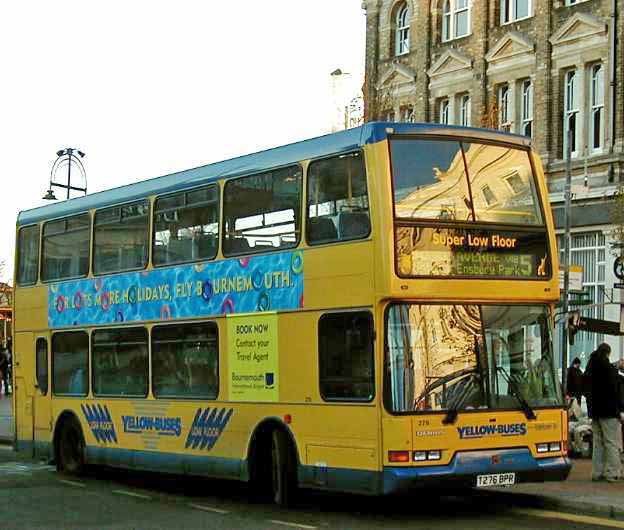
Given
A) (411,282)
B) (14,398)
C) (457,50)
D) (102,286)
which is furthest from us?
(457,50)

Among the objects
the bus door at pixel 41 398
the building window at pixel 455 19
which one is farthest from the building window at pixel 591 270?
the bus door at pixel 41 398

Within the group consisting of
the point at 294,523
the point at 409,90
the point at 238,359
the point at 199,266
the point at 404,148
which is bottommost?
the point at 294,523

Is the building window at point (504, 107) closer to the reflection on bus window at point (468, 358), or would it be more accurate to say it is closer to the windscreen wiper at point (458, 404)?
the reflection on bus window at point (468, 358)

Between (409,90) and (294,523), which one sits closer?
(294,523)

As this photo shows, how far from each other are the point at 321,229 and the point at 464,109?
26.2 m

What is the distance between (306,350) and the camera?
1446 cm

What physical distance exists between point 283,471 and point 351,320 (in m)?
2.14

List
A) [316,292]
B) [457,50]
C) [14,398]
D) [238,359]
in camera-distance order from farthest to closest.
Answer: [457,50] < [14,398] < [238,359] < [316,292]

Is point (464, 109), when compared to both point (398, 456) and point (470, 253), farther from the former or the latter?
point (398, 456)

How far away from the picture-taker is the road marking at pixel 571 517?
43.7ft

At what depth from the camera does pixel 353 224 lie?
45.2 ft

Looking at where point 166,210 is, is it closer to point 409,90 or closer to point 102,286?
point 102,286

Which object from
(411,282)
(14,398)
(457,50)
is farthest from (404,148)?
(457,50)

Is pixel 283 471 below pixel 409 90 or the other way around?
below
